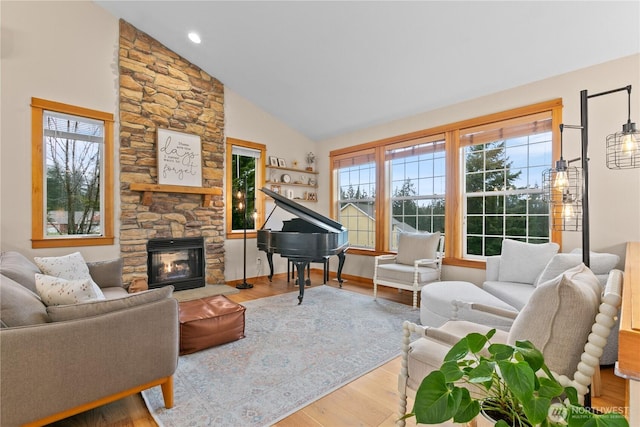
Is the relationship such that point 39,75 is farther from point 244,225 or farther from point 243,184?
point 244,225

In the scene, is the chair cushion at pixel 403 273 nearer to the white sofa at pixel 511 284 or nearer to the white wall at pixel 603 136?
the white sofa at pixel 511 284

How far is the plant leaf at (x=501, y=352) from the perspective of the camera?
76cm

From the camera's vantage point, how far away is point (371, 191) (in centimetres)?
528

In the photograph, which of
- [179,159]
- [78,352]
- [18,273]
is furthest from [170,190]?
[78,352]

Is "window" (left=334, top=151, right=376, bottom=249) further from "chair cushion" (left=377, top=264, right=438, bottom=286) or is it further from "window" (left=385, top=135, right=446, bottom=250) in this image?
"chair cushion" (left=377, top=264, right=438, bottom=286)

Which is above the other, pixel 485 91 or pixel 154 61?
pixel 154 61

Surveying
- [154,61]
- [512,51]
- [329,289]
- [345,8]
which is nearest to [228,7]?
[345,8]

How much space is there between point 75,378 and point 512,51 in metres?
4.37

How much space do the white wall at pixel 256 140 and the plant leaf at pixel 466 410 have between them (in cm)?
465

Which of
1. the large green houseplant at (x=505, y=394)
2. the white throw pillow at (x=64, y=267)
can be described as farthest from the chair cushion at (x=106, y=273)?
the large green houseplant at (x=505, y=394)

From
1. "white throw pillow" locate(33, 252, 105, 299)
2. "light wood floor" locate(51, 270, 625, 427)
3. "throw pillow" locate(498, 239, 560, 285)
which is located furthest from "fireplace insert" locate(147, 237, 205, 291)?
"throw pillow" locate(498, 239, 560, 285)

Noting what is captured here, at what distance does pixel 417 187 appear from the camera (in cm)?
462

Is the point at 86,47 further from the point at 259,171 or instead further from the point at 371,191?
the point at 371,191

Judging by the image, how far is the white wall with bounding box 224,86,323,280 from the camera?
4984 millimetres
